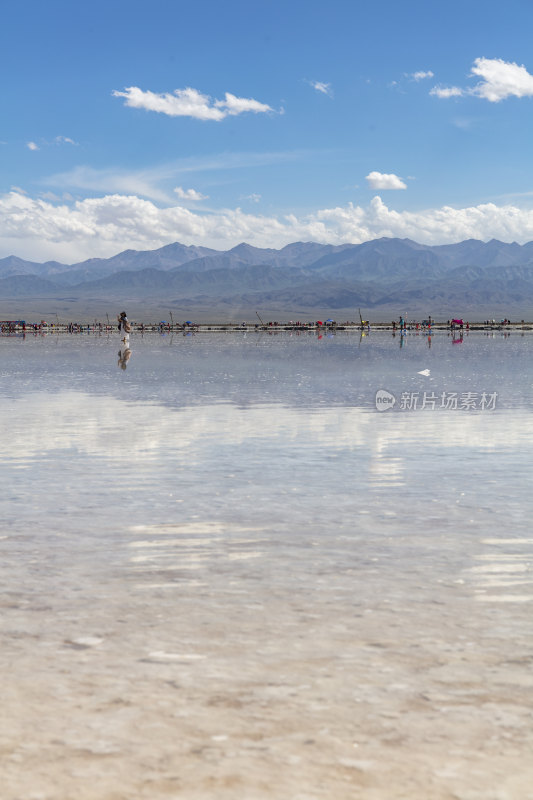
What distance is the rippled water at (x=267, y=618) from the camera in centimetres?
480

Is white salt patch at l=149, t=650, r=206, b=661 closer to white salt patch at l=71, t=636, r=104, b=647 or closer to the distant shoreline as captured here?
white salt patch at l=71, t=636, r=104, b=647

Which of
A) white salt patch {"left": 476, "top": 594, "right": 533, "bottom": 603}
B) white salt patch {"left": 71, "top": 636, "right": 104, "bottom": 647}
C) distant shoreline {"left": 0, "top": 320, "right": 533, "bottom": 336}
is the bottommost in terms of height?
white salt patch {"left": 71, "top": 636, "right": 104, "bottom": 647}

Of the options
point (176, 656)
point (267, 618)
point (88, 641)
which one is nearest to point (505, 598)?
point (267, 618)

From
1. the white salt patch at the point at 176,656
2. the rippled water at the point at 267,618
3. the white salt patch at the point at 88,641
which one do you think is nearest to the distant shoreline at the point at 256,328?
the rippled water at the point at 267,618

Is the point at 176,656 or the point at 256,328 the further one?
the point at 256,328

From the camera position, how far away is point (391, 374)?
129ft

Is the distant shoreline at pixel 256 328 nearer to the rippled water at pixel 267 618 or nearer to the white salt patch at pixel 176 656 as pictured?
the rippled water at pixel 267 618

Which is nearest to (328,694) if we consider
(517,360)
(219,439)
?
(219,439)

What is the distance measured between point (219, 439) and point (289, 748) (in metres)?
13.4

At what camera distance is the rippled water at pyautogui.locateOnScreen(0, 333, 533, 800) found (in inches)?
189

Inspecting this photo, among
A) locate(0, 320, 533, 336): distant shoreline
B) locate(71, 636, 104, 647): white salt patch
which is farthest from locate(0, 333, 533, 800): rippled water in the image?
locate(0, 320, 533, 336): distant shoreline

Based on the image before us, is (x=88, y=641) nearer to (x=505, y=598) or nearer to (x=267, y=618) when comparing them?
(x=267, y=618)

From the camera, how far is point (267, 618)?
718 cm

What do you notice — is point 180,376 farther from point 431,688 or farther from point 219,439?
point 431,688
